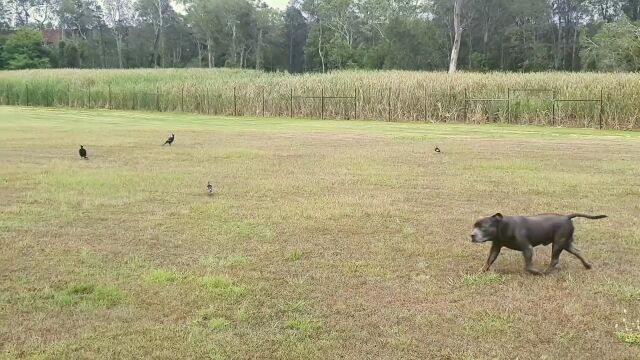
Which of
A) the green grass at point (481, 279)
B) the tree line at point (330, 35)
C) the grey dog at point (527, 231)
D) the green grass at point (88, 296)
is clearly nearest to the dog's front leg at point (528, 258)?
the grey dog at point (527, 231)

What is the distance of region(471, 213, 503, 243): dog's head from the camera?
5.19m

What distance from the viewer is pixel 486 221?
5.23m

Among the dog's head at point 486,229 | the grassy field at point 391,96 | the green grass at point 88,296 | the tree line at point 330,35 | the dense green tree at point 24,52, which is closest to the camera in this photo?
the green grass at point 88,296

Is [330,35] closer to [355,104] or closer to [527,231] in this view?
[355,104]

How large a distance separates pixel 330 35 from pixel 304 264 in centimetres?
7306

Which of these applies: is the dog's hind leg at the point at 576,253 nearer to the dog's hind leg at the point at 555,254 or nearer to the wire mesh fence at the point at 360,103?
the dog's hind leg at the point at 555,254

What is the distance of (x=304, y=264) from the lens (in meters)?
5.75

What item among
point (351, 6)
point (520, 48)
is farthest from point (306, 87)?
point (351, 6)

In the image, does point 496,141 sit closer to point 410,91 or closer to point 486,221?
point 410,91

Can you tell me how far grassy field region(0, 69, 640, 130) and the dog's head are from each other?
22.1m

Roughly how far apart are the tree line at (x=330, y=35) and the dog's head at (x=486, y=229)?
38317 mm

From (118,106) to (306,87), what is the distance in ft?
41.1

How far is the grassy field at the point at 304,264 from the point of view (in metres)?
4.06

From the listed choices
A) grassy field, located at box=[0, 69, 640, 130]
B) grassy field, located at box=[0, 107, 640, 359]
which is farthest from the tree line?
grassy field, located at box=[0, 107, 640, 359]
